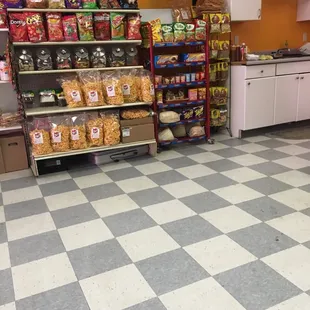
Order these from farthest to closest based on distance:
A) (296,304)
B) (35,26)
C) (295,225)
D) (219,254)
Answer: (35,26) < (295,225) < (219,254) < (296,304)

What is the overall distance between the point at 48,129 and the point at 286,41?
4062 mm

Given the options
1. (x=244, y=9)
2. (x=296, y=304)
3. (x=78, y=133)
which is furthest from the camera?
(x=244, y=9)

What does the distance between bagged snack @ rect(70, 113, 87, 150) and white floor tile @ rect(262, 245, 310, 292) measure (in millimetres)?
2297

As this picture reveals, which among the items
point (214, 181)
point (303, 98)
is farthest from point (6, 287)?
point (303, 98)

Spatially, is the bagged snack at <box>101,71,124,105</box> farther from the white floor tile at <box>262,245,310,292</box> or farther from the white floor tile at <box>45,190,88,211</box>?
the white floor tile at <box>262,245,310,292</box>

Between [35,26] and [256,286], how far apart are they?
3049 mm

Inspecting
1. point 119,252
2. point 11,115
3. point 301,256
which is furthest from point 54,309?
point 11,115

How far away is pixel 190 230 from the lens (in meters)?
2.38

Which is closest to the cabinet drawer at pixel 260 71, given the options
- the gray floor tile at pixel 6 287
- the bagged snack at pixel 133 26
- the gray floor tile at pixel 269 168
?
the gray floor tile at pixel 269 168

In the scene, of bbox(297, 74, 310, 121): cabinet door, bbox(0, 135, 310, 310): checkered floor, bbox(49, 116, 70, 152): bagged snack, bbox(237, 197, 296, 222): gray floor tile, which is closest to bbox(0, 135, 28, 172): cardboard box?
bbox(0, 135, 310, 310): checkered floor

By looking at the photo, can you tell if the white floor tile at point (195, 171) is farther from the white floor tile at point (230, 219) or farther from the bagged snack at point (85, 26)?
the bagged snack at point (85, 26)

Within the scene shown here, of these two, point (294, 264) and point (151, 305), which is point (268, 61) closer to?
point (294, 264)

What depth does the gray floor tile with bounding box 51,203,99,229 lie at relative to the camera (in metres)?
2.59

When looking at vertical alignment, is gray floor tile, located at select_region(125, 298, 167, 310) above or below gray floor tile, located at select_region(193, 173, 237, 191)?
above
